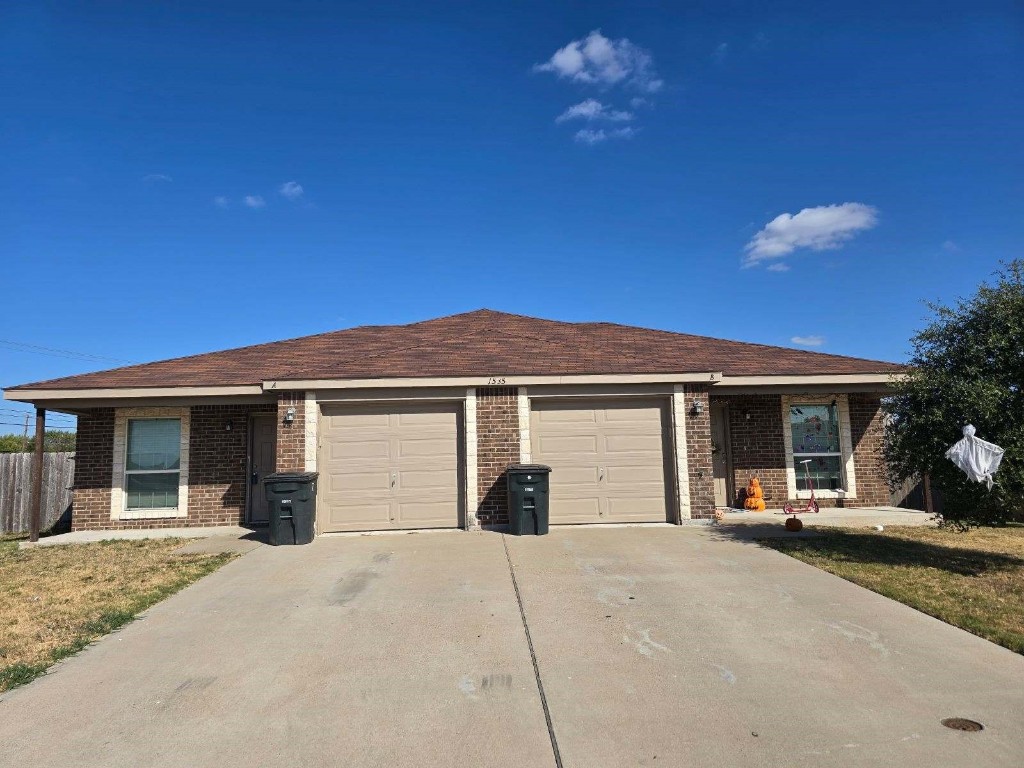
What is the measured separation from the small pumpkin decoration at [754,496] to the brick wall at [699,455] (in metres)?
2.22

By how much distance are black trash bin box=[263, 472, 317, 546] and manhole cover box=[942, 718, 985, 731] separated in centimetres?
836

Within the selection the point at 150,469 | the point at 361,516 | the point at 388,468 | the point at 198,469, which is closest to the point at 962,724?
the point at 388,468

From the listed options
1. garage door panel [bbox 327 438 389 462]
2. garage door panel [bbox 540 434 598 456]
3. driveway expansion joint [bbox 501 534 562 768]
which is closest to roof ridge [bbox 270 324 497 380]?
garage door panel [bbox 327 438 389 462]

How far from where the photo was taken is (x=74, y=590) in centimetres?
709

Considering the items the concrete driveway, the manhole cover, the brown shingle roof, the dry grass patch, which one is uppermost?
the brown shingle roof

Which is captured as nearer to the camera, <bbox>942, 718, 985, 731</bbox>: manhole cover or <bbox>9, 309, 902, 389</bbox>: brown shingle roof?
<bbox>942, 718, 985, 731</bbox>: manhole cover

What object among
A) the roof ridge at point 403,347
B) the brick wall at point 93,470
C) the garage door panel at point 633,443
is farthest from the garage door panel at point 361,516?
the brick wall at point 93,470

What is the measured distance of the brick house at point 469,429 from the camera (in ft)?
34.7

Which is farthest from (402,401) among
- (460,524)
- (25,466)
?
(25,466)

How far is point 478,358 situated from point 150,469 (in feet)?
22.5

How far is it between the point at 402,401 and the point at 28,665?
6.52 meters

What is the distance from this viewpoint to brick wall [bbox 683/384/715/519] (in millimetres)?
10672

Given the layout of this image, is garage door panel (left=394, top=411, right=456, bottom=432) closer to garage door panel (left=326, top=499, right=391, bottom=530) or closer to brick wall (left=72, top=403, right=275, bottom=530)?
garage door panel (left=326, top=499, right=391, bottom=530)

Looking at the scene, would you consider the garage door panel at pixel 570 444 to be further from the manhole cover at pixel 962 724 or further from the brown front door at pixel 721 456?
the manhole cover at pixel 962 724
